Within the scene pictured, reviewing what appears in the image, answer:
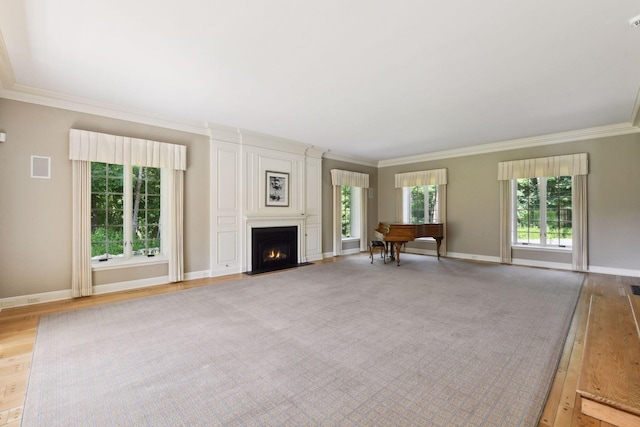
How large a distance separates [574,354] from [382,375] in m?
1.80

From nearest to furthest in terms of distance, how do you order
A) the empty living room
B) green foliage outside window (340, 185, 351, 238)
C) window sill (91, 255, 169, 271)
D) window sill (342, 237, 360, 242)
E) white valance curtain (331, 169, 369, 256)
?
the empty living room → window sill (91, 255, 169, 271) → white valance curtain (331, 169, 369, 256) → window sill (342, 237, 360, 242) → green foliage outside window (340, 185, 351, 238)

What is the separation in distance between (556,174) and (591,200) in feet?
2.56

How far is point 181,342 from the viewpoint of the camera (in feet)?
9.18

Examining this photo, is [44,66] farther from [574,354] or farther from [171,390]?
[574,354]

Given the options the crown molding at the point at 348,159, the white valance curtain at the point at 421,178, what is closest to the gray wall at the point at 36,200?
the crown molding at the point at 348,159

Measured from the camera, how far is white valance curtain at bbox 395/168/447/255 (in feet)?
25.6

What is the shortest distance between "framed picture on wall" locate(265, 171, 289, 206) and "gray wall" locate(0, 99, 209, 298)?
9.40 ft

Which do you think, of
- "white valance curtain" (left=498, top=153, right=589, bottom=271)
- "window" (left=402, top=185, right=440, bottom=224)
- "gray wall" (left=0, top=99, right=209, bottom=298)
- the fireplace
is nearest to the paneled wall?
the fireplace

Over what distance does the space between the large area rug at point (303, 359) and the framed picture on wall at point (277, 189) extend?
2591 mm

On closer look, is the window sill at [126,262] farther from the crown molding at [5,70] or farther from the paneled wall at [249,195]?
the crown molding at [5,70]

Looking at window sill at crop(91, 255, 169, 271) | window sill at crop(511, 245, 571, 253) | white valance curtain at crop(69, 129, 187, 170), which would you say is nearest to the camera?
white valance curtain at crop(69, 129, 187, 170)

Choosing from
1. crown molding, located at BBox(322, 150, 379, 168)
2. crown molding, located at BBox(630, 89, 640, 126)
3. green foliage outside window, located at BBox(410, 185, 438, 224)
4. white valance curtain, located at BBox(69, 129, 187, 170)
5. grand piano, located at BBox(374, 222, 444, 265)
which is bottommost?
grand piano, located at BBox(374, 222, 444, 265)

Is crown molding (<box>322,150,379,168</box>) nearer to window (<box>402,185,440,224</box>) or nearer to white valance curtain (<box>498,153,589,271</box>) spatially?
window (<box>402,185,440,224</box>)

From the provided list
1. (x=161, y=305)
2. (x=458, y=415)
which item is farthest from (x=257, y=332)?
(x=458, y=415)
